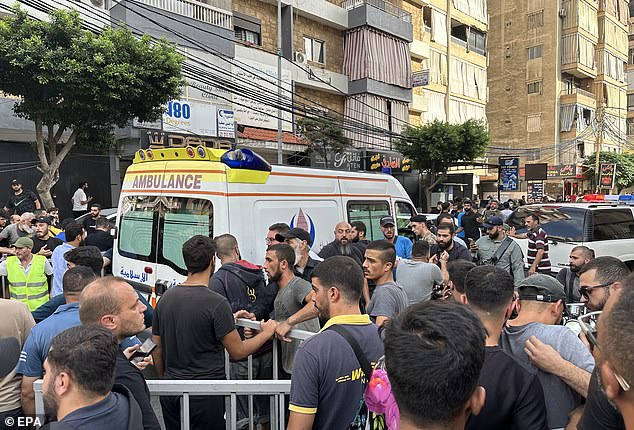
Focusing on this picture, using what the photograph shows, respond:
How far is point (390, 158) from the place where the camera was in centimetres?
2314

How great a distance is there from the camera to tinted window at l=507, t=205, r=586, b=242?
27.2 ft

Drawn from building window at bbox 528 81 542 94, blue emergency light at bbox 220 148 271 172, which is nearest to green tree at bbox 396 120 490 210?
blue emergency light at bbox 220 148 271 172

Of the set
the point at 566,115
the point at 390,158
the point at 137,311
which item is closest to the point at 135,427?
the point at 137,311

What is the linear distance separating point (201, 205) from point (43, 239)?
9.59ft

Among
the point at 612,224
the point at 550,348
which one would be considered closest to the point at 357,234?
the point at 550,348

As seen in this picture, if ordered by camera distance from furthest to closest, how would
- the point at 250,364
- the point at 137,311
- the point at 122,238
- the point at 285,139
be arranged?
the point at 285,139
the point at 122,238
the point at 250,364
the point at 137,311

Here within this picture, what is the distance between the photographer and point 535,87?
38.7m

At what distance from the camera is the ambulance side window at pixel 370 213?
278 inches

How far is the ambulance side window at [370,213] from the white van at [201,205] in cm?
66

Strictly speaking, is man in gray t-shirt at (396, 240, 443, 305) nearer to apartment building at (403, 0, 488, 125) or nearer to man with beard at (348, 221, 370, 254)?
man with beard at (348, 221, 370, 254)

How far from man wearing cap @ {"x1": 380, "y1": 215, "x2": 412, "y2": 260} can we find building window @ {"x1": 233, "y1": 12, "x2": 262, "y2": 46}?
48.5ft

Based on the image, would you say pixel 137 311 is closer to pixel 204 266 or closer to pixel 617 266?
pixel 204 266

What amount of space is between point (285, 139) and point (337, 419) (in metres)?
18.3

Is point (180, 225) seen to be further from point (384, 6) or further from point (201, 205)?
point (384, 6)
